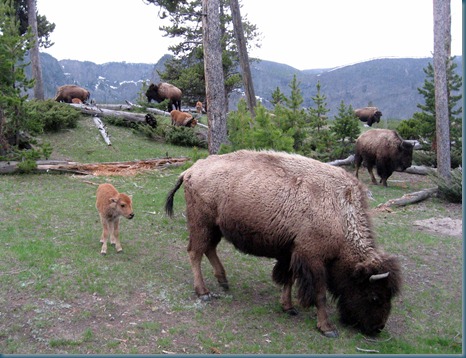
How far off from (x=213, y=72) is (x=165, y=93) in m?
16.0

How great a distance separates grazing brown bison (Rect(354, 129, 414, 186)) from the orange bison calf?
11195 millimetres

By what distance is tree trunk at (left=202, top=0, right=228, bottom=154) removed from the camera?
11.3m

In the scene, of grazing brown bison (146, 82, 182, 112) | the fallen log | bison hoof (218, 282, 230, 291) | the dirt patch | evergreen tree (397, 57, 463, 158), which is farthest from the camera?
grazing brown bison (146, 82, 182, 112)

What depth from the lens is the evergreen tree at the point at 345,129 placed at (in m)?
18.7

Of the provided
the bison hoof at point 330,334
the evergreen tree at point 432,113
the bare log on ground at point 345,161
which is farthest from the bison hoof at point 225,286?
the evergreen tree at point 432,113

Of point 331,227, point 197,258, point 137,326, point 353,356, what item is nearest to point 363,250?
point 331,227

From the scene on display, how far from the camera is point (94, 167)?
14609mm

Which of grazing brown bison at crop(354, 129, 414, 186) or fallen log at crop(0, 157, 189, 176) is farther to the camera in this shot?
grazing brown bison at crop(354, 129, 414, 186)

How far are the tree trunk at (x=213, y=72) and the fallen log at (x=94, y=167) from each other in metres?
4.33

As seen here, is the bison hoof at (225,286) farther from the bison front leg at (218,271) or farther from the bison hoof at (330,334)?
the bison hoof at (330,334)

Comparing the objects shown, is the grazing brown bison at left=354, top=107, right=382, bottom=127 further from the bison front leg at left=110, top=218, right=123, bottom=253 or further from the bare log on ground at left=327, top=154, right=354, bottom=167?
the bison front leg at left=110, top=218, right=123, bottom=253

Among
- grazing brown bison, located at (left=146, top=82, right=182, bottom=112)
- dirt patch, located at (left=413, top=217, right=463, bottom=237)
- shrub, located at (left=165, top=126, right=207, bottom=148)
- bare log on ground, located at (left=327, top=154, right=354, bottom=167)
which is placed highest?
grazing brown bison, located at (left=146, top=82, right=182, bottom=112)

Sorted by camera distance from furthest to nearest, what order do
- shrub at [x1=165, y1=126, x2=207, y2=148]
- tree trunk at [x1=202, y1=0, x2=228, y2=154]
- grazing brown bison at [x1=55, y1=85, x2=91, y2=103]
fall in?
grazing brown bison at [x1=55, y1=85, x2=91, y2=103] → shrub at [x1=165, y1=126, x2=207, y2=148] → tree trunk at [x1=202, y1=0, x2=228, y2=154]

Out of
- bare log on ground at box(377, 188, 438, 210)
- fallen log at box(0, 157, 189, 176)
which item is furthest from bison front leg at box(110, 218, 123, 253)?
bare log on ground at box(377, 188, 438, 210)
